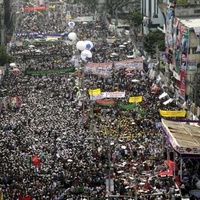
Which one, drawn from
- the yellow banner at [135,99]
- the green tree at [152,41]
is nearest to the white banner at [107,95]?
the yellow banner at [135,99]

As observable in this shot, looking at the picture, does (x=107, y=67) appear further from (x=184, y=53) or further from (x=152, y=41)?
(x=152, y=41)

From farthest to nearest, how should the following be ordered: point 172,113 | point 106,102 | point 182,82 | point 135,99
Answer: point 182,82
point 106,102
point 135,99
point 172,113

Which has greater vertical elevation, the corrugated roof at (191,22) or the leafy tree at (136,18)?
the corrugated roof at (191,22)

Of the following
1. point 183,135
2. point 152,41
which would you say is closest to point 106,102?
point 183,135

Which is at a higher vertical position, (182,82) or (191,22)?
(191,22)

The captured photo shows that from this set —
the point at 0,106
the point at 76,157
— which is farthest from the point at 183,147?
the point at 0,106

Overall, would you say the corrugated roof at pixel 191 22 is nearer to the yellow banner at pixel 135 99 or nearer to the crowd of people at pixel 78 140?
the crowd of people at pixel 78 140

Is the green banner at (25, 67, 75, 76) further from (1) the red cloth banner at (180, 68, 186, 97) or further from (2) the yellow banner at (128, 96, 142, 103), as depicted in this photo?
(2) the yellow banner at (128, 96, 142, 103)
